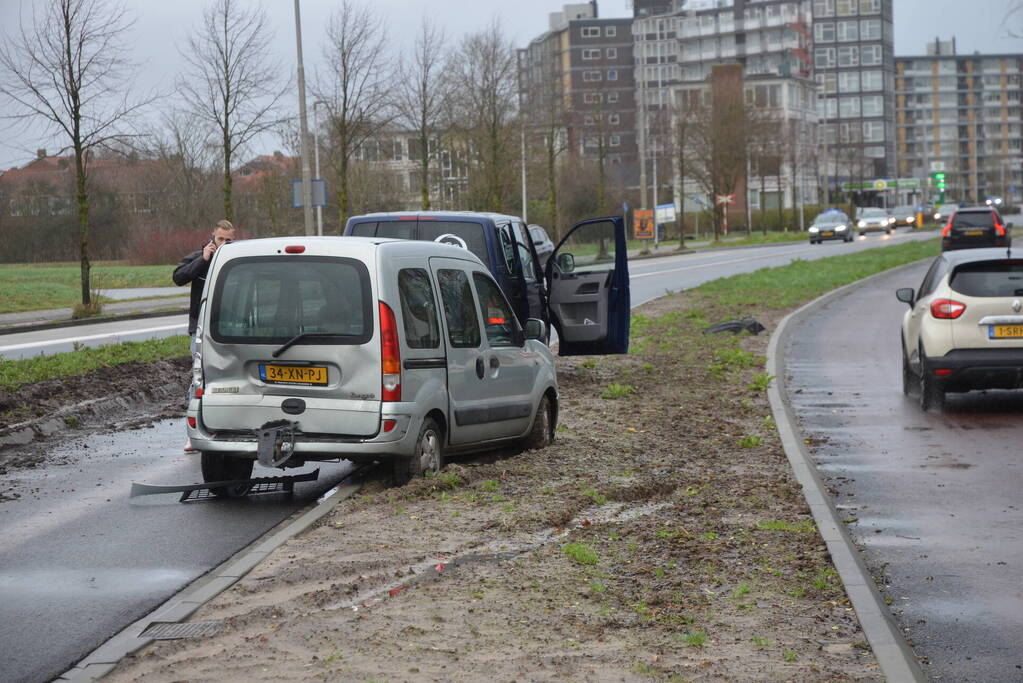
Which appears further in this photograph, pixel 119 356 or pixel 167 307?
pixel 167 307

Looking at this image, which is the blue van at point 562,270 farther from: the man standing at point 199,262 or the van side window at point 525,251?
the man standing at point 199,262

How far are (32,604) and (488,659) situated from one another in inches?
94.5

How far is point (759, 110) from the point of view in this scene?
94.0m

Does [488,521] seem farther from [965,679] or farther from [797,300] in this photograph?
[797,300]

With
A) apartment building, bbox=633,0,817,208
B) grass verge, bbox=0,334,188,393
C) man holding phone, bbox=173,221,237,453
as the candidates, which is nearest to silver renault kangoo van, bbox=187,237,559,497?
man holding phone, bbox=173,221,237,453

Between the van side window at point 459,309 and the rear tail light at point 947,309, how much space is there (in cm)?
566

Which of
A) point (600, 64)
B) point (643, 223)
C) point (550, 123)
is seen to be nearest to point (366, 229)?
point (550, 123)

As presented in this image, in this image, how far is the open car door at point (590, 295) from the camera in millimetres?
14828

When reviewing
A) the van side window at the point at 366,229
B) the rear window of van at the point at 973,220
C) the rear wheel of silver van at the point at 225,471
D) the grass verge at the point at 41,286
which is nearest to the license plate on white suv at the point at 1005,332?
the van side window at the point at 366,229

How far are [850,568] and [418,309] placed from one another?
363 cm

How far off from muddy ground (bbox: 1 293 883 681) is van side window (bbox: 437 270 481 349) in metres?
0.91

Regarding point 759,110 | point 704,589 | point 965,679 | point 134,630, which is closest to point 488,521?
point 704,589

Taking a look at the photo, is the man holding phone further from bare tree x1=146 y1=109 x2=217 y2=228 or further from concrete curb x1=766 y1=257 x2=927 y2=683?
bare tree x1=146 y1=109 x2=217 y2=228

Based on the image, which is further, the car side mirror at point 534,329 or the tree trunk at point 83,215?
the tree trunk at point 83,215
